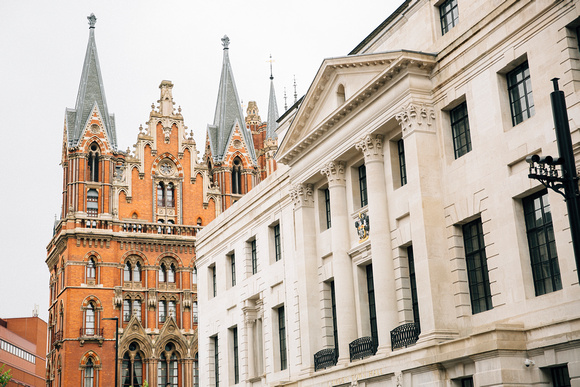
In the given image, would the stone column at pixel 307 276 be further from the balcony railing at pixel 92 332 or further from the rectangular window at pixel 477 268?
the balcony railing at pixel 92 332

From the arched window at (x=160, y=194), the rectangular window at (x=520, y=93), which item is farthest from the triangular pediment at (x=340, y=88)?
the arched window at (x=160, y=194)

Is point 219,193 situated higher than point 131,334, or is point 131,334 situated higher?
point 219,193

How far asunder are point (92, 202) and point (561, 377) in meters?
60.1

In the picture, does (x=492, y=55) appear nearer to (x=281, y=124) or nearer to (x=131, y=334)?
(x=281, y=124)

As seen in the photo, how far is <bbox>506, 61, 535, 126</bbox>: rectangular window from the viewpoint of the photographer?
24531 millimetres

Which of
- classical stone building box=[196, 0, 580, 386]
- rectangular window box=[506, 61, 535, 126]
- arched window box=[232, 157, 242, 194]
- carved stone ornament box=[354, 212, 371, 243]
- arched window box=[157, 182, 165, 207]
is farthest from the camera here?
arched window box=[232, 157, 242, 194]

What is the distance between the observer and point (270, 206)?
131ft

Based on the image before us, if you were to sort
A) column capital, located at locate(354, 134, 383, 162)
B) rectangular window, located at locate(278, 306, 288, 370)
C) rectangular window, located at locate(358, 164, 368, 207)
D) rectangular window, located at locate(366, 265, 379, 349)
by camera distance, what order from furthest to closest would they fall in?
rectangular window, located at locate(278, 306, 288, 370) → rectangular window, located at locate(358, 164, 368, 207) → rectangular window, located at locate(366, 265, 379, 349) → column capital, located at locate(354, 134, 383, 162)

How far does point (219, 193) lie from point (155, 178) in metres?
6.91

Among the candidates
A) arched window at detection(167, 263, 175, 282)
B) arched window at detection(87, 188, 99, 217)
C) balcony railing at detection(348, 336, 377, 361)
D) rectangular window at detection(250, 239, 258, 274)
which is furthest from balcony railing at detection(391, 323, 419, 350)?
arched window at detection(87, 188, 99, 217)

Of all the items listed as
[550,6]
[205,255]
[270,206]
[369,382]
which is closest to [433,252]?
[369,382]

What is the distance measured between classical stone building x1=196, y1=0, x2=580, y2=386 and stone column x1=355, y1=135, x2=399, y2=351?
0.05 meters

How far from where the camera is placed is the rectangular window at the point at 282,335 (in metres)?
38.4

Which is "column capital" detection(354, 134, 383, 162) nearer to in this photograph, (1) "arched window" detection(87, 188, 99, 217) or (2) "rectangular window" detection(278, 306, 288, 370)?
(2) "rectangular window" detection(278, 306, 288, 370)
